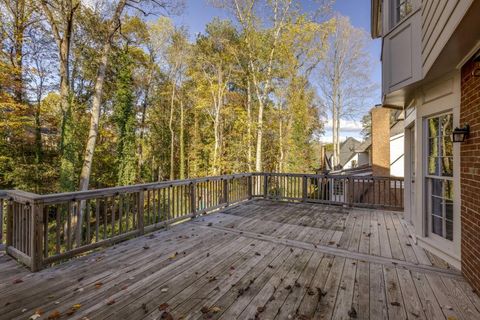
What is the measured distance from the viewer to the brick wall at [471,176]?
2.52 m

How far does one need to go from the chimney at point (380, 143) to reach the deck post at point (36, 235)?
11292 mm

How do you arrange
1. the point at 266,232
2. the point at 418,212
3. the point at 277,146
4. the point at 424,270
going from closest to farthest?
the point at 424,270, the point at 418,212, the point at 266,232, the point at 277,146

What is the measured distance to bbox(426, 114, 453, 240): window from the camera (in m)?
3.37

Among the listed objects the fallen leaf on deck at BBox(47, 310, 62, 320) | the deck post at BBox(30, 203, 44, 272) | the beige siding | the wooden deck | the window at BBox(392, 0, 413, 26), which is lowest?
the wooden deck

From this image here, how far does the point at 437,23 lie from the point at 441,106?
4.59ft

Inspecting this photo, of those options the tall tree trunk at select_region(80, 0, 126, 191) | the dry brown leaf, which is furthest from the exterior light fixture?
the tall tree trunk at select_region(80, 0, 126, 191)

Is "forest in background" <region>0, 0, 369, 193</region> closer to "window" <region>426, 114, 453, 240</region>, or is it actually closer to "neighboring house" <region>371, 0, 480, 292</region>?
"neighboring house" <region>371, 0, 480, 292</region>

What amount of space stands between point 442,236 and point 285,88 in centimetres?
1147

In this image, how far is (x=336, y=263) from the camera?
321cm

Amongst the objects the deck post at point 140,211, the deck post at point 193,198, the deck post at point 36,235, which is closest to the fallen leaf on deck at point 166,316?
the deck post at point 36,235

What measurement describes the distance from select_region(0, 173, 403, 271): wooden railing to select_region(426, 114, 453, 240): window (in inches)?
98.9

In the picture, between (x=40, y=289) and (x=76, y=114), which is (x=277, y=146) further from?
(x=40, y=289)

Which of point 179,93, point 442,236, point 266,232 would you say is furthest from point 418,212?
point 179,93

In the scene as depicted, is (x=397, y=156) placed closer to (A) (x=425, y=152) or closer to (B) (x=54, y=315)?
(A) (x=425, y=152)
